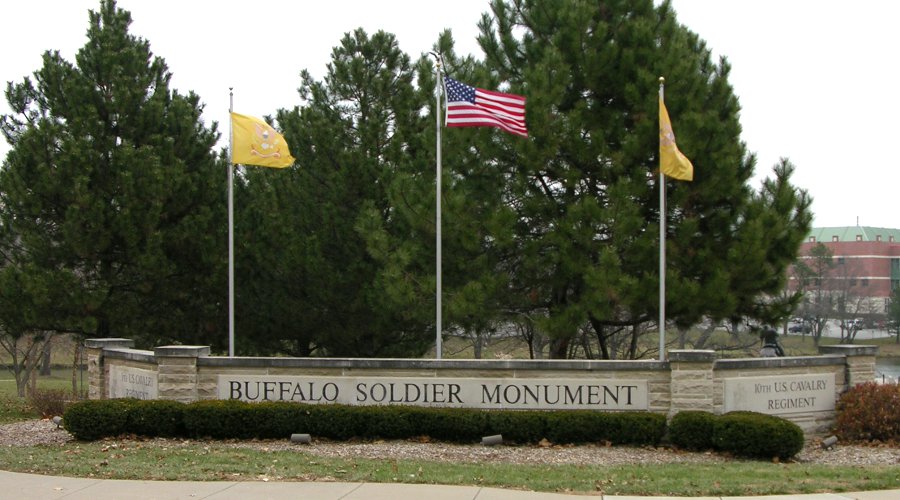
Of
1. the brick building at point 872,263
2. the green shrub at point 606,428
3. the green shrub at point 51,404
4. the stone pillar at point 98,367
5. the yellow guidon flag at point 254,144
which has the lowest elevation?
the green shrub at point 51,404

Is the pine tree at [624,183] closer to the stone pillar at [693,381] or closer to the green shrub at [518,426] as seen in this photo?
the stone pillar at [693,381]

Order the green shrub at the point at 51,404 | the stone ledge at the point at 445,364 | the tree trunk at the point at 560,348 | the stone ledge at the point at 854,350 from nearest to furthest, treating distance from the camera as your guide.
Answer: the stone ledge at the point at 445,364
the stone ledge at the point at 854,350
the green shrub at the point at 51,404
the tree trunk at the point at 560,348

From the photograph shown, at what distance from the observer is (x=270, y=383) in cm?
1487

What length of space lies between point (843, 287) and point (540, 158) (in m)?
58.4

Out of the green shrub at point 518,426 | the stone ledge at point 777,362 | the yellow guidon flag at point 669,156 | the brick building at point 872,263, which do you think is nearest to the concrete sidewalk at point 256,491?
the green shrub at point 518,426

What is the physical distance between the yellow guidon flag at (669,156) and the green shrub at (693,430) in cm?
416

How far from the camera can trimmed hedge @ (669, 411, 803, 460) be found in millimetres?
12664

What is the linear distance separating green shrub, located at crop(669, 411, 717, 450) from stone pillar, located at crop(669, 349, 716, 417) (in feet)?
1.39

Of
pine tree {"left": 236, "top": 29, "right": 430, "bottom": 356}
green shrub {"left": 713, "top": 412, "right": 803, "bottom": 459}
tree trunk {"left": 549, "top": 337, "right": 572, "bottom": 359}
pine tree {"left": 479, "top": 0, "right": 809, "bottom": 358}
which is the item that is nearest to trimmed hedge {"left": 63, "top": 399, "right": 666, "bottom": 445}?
green shrub {"left": 713, "top": 412, "right": 803, "bottom": 459}

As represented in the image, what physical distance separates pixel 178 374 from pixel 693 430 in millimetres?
8118

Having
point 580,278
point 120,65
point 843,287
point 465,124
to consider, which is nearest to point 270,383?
point 465,124

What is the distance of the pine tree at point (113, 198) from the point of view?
20641 mm

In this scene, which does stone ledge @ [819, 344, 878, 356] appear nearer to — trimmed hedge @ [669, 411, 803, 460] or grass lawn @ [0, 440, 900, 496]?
trimmed hedge @ [669, 411, 803, 460]

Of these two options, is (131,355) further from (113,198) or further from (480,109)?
(480,109)
